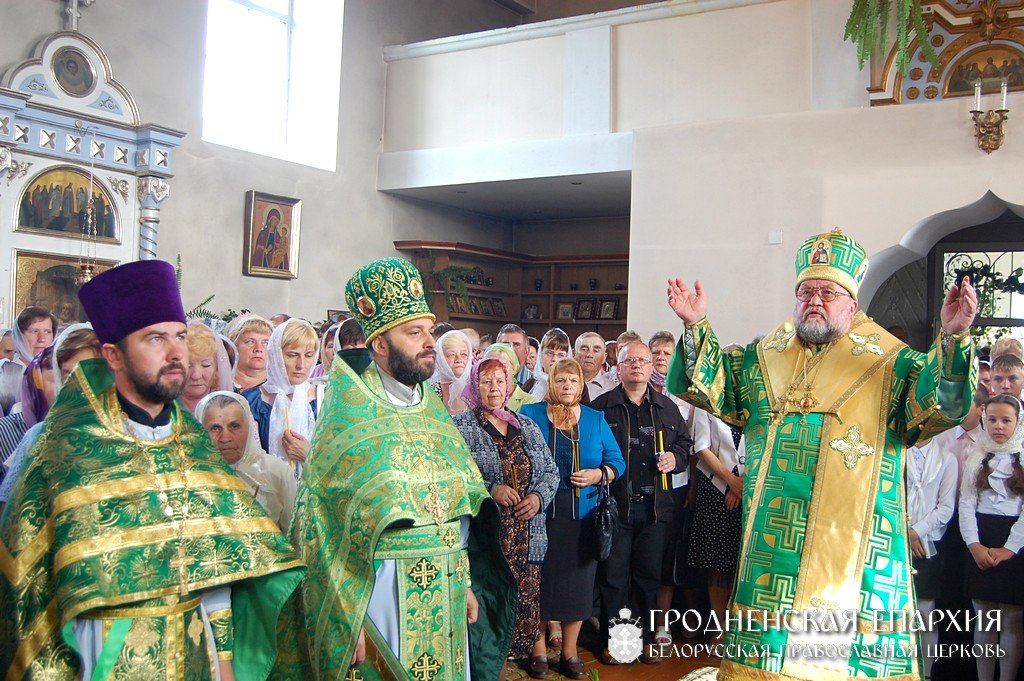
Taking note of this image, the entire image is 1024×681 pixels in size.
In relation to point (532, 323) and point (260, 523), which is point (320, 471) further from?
point (532, 323)

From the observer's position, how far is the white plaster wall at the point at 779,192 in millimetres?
8789

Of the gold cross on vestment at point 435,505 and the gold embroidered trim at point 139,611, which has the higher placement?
the gold cross on vestment at point 435,505

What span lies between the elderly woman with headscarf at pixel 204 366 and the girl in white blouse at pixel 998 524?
3.66 meters

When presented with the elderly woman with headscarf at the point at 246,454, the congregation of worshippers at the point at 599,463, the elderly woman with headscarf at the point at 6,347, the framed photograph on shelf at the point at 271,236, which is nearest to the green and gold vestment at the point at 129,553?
the elderly woman with headscarf at the point at 246,454

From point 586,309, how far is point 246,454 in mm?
10667

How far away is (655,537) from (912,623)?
2.32 metres

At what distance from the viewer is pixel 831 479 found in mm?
3508

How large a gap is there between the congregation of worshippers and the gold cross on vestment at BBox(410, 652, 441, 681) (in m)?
1.19

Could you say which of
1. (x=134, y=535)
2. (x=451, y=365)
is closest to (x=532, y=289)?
(x=451, y=365)

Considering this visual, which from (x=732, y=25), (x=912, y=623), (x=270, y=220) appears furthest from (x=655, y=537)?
(x=270, y=220)

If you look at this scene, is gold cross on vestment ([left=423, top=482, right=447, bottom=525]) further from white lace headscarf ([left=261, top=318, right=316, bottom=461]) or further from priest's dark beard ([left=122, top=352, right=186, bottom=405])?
white lace headscarf ([left=261, top=318, right=316, bottom=461])

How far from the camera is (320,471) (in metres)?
3.18

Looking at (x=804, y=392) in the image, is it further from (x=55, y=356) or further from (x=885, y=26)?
(x=885, y=26)

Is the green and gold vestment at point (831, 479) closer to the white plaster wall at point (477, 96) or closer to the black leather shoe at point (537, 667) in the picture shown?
the black leather shoe at point (537, 667)
